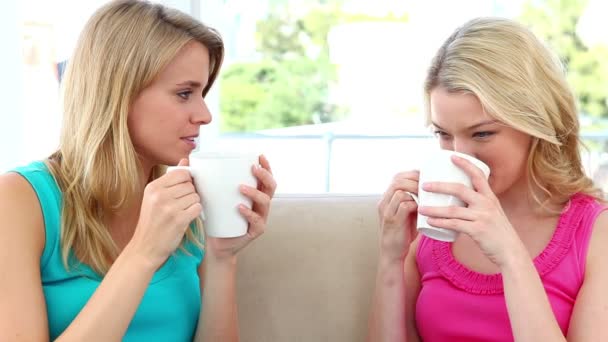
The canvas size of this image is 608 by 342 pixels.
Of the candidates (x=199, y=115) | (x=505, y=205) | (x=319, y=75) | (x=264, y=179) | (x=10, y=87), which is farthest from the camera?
(x=319, y=75)

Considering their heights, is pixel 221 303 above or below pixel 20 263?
below

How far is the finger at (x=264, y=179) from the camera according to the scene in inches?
45.9

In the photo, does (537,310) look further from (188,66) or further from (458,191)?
(188,66)

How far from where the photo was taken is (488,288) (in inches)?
51.9

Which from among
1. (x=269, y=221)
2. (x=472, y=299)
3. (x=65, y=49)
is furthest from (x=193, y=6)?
(x=472, y=299)

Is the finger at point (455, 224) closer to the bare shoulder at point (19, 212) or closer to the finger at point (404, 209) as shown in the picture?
the finger at point (404, 209)

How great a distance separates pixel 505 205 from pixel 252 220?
50cm

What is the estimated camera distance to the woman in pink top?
124 centimetres

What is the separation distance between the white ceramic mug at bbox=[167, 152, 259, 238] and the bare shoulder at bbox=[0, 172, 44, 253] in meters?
0.25


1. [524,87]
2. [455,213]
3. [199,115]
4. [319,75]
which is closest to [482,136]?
[524,87]

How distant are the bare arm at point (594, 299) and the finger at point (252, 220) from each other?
530mm

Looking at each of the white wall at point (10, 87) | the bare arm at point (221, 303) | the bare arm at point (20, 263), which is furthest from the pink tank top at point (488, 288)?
the white wall at point (10, 87)

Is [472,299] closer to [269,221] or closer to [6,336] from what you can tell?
[269,221]

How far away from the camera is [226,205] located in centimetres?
114
